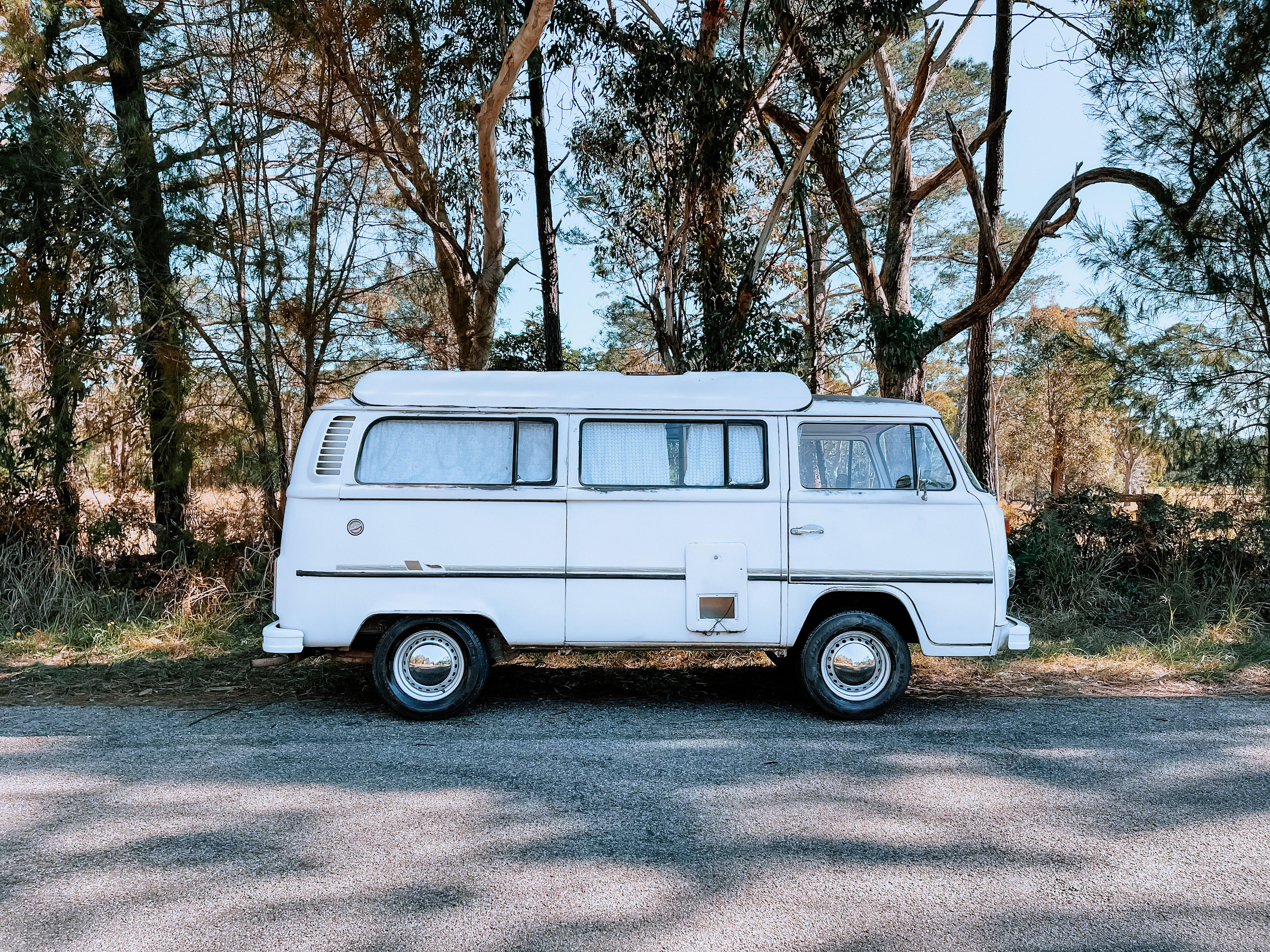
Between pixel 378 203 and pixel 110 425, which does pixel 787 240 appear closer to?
pixel 378 203

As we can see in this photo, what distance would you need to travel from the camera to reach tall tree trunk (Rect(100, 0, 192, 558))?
30.2 feet

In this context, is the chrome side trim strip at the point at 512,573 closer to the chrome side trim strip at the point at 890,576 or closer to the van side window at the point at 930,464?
the chrome side trim strip at the point at 890,576

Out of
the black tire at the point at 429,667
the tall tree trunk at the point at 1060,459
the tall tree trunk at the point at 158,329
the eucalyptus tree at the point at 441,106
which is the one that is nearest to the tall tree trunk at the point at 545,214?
the eucalyptus tree at the point at 441,106

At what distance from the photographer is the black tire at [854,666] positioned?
20.0 ft

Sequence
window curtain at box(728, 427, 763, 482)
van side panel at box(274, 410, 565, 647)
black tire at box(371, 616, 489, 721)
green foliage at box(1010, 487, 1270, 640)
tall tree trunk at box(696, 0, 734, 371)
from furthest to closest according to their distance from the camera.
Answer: tall tree trunk at box(696, 0, 734, 371), green foliage at box(1010, 487, 1270, 640), window curtain at box(728, 427, 763, 482), black tire at box(371, 616, 489, 721), van side panel at box(274, 410, 565, 647)

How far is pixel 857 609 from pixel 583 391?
2.30 m

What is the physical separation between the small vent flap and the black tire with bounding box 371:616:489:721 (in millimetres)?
1071

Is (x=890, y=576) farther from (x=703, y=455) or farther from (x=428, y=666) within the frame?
(x=428, y=666)

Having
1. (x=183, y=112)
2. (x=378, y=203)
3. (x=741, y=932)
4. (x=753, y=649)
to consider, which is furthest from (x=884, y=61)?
(x=741, y=932)

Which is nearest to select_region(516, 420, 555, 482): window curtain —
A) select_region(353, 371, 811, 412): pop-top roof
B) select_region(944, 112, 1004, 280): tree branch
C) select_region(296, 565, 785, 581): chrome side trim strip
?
select_region(353, 371, 811, 412): pop-top roof

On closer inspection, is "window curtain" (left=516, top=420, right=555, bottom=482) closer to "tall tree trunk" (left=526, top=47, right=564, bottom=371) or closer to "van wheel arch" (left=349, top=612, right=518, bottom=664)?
"van wheel arch" (left=349, top=612, right=518, bottom=664)

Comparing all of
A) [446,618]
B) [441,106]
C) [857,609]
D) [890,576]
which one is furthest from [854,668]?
[441,106]

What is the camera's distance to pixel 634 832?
13.7ft

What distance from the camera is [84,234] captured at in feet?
30.9
